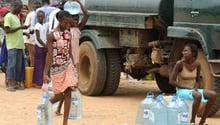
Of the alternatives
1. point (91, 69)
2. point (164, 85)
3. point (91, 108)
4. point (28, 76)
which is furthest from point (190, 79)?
point (28, 76)

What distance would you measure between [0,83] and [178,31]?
236 inches

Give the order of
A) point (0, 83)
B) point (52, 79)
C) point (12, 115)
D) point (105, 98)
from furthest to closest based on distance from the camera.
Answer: point (0, 83) → point (105, 98) → point (12, 115) → point (52, 79)

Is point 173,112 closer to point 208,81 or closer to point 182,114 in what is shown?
point 182,114

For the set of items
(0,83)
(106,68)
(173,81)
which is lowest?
(0,83)

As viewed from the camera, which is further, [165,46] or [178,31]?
[165,46]

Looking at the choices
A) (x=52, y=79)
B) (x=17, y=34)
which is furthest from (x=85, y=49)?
(x=52, y=79)

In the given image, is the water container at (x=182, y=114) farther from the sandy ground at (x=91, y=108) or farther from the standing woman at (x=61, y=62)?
the sandy ground at (x=91, y=108)

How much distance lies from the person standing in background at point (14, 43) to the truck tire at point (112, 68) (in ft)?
6.51

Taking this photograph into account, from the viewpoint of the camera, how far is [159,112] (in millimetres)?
7238

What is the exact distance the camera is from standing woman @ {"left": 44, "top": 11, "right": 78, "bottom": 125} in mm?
7633

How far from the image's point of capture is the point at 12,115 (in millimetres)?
9242

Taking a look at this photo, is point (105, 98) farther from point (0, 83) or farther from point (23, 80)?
point (0, 83)

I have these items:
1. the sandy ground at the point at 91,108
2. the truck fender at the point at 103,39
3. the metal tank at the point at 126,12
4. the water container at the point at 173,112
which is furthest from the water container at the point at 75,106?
the truck fender at the point at 103,39

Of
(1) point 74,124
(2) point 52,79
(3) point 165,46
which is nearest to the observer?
(2) point 52,79
